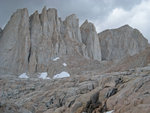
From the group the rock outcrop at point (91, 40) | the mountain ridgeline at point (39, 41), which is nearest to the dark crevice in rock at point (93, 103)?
the mountain ridgeline at point (39, 41)

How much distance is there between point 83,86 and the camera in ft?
165

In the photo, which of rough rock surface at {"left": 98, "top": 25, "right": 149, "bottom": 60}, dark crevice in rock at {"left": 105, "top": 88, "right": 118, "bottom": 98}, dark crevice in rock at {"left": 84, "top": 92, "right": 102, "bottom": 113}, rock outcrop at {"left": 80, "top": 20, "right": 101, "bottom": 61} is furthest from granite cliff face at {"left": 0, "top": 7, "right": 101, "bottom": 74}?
dark crevice in rock at {"left": 105, "top": 88, "right": 118, "bottom": 98}

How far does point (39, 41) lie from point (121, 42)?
56.6 meters

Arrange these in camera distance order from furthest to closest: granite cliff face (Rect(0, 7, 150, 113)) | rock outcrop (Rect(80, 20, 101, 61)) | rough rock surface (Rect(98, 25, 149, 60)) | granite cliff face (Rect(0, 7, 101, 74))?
1. rough rock surface (Rect(98, 25, 149, 60))
2. rock outcrop (Rect(80, 20, 101, 61))
3. granite cliff face (Rect(0, 7, 101, 74))
4. granite cliff face (Rect(0, 7, 150, 113))

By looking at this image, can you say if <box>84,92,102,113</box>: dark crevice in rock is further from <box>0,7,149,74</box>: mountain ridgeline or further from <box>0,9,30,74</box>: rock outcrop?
<box>0,9,30,74</box>: rock outcrop

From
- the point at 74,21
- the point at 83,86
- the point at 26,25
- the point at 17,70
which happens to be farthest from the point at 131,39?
the point at 83,86

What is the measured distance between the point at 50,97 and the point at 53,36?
5246cm

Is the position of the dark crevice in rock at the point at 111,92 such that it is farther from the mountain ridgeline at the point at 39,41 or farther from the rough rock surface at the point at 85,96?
the mountain ridgeline at the point at 39,41

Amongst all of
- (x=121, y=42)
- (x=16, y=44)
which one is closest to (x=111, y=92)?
(x=16, y=44)

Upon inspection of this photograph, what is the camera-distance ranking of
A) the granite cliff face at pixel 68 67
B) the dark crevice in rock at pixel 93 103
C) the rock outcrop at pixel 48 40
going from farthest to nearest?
the rock outcrop at pixel 48 40, the granite cliff face at pixel 68 67, the dark crevice in rock at pixel 93 103

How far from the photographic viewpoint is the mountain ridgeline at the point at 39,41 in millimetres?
93500

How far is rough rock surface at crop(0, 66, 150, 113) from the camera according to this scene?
95.2ft

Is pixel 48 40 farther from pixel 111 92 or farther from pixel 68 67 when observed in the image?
pixel 111 92

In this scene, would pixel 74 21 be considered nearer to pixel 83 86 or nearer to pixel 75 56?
pixel 75 56
